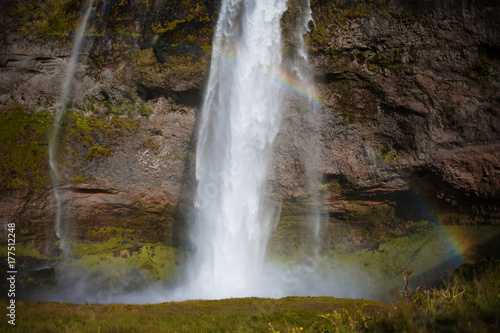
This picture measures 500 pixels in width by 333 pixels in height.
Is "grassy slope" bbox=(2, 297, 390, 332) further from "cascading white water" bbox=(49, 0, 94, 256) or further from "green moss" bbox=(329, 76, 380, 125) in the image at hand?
"green moss" bbox=(329, 76, 380, 125)

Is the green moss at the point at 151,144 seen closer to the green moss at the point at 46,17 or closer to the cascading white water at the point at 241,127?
the cascading white water at the point at 241,127

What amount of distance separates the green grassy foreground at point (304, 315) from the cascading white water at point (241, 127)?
14.1 ft

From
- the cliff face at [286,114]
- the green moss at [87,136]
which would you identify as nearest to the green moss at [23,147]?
the cliff face at [286,114]

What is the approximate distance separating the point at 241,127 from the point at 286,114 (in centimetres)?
242

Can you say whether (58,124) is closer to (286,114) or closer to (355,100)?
(286,114)

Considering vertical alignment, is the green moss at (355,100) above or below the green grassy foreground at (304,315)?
above

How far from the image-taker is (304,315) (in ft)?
30.0

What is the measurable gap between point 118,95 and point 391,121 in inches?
543

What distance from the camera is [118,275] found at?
1798 centimetres

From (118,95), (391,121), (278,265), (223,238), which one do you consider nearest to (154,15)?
(118,95)

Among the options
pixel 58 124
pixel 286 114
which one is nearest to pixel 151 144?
pixel 58 124

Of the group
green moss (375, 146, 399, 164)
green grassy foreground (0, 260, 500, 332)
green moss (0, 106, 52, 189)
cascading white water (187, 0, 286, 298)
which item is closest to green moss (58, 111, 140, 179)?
green moss (0, 106, 52, 189)

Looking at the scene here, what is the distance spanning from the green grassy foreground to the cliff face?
6.08 m

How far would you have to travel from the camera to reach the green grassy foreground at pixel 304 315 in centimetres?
536
